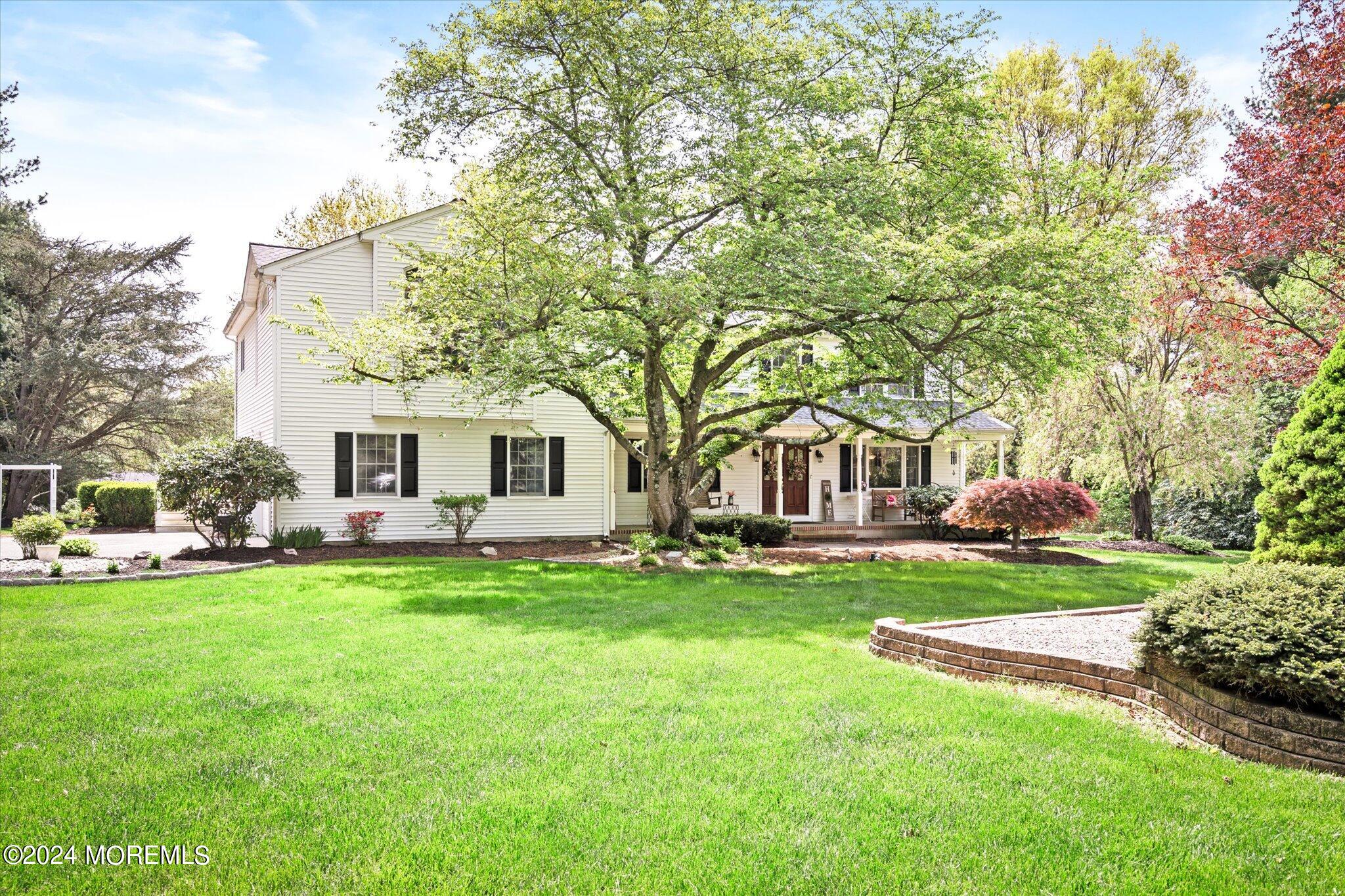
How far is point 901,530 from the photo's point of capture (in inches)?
Result: 854

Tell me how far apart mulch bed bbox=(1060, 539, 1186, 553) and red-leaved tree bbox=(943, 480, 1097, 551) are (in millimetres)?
3054

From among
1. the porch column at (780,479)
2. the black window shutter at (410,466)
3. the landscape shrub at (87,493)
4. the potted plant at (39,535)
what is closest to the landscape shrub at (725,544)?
the porch column at (780,479)

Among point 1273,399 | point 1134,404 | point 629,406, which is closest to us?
point 629,406

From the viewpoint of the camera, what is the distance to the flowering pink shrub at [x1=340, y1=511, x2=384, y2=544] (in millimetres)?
16438

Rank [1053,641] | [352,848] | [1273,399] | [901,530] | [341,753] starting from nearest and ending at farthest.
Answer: [352,848] < [341,753] < [1053,641] < [1273,399] < [901,530]

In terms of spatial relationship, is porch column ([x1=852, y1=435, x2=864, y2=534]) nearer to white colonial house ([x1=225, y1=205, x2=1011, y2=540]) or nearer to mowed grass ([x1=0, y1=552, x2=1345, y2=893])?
white colonial house ([x1=225, y1=205, x2=1011, y2=540])

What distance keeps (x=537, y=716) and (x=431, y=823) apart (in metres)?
1.48

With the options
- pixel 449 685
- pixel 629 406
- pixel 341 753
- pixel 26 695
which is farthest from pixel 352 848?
pixel 629 406

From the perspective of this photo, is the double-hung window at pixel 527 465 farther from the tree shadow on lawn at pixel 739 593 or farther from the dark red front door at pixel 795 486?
the dark red front door at pixel 795 486

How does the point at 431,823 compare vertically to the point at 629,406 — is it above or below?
below

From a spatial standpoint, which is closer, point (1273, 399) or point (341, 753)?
point (341, 753)

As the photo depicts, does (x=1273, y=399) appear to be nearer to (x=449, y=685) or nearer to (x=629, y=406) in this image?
(x=629, y=406)

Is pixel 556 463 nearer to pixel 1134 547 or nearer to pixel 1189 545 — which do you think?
pixel 1134 547

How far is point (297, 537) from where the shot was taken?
51.4ft
